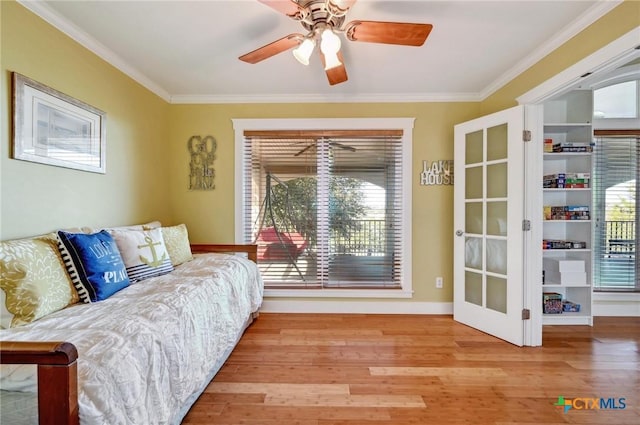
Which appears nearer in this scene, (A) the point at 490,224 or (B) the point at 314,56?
(B) the point at 314,56

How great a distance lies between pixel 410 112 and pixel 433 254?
62.6 inches

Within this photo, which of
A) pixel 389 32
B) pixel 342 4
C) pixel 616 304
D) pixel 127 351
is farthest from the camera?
pixel 616 304

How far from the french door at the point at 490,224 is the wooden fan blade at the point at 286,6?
2039 mm

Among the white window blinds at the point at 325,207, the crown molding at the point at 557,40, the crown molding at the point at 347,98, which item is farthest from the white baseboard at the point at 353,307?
the crown molding at the point at 557,40

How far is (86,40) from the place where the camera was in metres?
2.06

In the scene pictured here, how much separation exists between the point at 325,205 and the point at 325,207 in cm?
2

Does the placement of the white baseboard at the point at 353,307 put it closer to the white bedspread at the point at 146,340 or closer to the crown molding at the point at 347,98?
the white bedspread at the point at 146,340

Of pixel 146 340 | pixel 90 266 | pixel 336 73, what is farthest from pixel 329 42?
pixel 90 266

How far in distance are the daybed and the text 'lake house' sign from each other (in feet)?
7.61

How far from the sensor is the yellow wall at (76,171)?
5.16 feet

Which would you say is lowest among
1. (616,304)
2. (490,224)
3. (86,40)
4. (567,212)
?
(616,304)

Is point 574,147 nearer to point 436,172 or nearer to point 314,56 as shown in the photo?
point 436,172

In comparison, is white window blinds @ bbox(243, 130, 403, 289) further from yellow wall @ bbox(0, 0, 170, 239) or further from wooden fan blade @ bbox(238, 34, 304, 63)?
wooden fan blade @ bbox(238, 34, 304, 63)

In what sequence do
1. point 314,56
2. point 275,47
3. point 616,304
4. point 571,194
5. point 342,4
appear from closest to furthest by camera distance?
point 342,4, point 275,47, point 314,56, point 571,194, point 616,304
